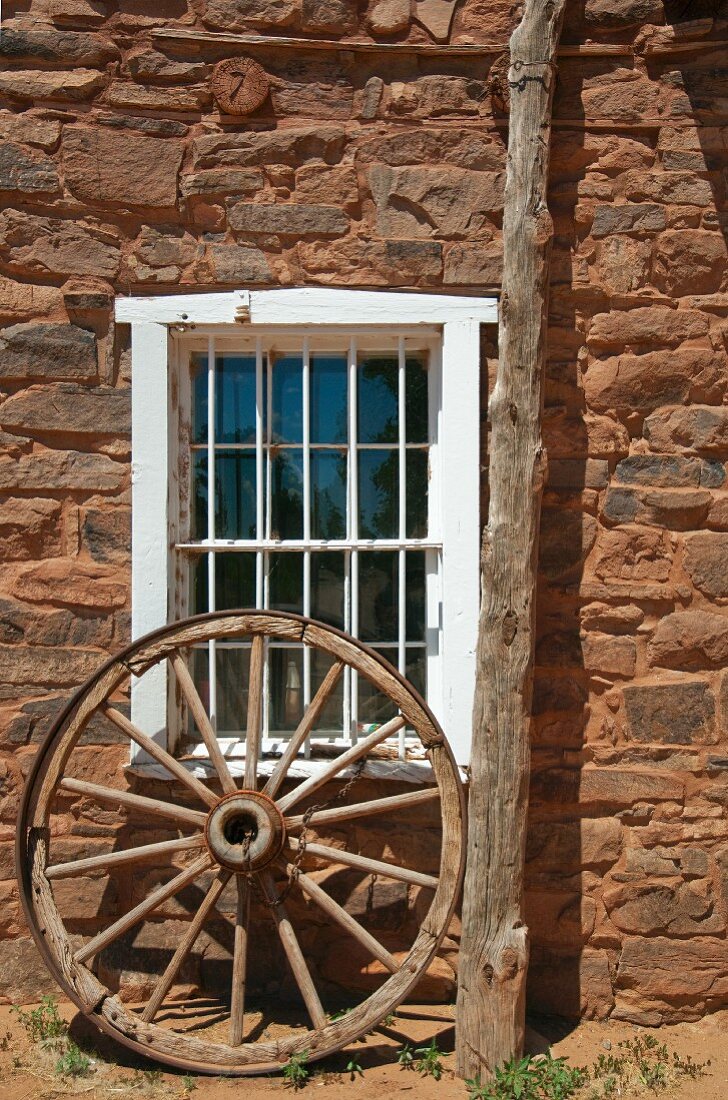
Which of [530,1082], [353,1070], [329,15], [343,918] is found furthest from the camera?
[329,15]

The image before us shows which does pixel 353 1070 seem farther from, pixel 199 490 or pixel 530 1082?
pixel 199 490

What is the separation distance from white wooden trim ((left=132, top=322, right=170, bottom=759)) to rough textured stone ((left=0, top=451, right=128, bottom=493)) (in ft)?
0.31

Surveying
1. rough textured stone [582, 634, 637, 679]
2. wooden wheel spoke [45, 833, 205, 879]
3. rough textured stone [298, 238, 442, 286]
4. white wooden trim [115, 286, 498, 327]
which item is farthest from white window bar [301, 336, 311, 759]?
rough textured stone [582, 634, 637, 679]

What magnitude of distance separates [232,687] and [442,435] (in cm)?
123

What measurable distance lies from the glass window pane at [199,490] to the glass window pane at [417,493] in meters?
0.77

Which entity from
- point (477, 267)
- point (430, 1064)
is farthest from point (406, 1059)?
point (477, 267)

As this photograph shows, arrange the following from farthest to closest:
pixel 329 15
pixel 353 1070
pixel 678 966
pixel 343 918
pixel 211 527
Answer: pixel 211 527 → pixel 329 15 → pixel 678 966 → pixel 343 918 → pixel 353 1070

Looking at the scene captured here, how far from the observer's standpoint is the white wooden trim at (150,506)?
11.5 feet

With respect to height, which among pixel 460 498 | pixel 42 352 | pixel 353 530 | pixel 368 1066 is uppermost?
pixel 42 352

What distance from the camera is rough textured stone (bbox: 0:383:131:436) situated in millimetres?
3533

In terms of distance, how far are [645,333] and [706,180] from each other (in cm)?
60

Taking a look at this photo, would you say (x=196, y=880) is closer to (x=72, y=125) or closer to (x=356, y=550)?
(x=356, y=550)

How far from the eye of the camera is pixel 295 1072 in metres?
3.06

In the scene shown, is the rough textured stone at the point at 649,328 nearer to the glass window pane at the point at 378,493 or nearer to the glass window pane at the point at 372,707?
the glass window pane at the point at 378,493
